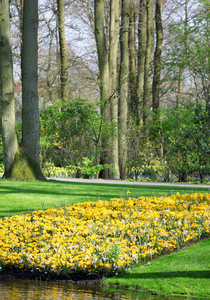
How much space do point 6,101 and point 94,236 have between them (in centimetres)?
665

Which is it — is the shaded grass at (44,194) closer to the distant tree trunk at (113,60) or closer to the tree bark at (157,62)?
the distant tree trunk at (113,60)

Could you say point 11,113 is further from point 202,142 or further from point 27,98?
point 202,142

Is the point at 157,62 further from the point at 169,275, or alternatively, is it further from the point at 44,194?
the point at 169,275

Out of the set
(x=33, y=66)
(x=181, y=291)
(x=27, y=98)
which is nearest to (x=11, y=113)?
(x=27, y=98)

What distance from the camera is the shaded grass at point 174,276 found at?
11.9ft

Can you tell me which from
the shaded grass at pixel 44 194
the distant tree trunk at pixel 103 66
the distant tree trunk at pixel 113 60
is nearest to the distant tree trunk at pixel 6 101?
the shaded grass at pixel 44 194

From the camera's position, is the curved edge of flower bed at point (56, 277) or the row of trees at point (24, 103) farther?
the row of trees at point (24, 103)

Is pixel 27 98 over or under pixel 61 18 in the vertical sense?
under

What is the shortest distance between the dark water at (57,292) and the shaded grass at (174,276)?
0.14m

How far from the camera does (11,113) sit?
10.4 metres

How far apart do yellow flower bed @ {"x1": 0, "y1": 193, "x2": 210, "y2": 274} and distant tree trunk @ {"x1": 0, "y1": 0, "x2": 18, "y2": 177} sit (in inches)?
178

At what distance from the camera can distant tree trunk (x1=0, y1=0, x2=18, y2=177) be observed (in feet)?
33.8

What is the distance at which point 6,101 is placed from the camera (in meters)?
10.3

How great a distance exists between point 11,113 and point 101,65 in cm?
522
